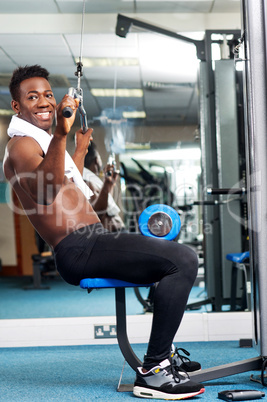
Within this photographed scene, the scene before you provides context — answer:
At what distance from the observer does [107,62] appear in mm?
3887

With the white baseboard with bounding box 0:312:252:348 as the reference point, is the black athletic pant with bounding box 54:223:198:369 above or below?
above

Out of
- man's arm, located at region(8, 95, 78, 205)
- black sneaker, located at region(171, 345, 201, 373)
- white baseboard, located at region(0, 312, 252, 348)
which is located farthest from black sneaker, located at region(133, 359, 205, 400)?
white baseboard, located at region(0, 312, 252, 348)

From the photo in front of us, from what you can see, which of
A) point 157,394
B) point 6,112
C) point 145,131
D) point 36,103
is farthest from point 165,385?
point 145,131

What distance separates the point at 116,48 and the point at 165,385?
9.14 feet

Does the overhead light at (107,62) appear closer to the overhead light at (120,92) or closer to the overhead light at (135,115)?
the overhead light at (120,92)

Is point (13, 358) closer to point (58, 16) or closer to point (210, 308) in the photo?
point (210, 308)

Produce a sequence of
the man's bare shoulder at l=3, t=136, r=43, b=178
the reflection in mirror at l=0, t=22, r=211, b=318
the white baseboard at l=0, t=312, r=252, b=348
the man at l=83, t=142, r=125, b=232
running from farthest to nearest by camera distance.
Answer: the reflection in mirror at l=0, t=22, r=211, b=318
the man at l=83, t=142, r=125, b=232
the white baseboard at l=0, t=312, r=252, b=348
the man's bare shoulder at l=3, t=136, r=43, b=178

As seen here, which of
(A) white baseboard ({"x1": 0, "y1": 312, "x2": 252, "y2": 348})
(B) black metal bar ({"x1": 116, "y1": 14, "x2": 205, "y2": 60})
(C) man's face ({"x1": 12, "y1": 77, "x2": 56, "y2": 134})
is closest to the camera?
(C) man's face ({"x1": 12, "y1": 77, "x2": 56, "y2": 134})

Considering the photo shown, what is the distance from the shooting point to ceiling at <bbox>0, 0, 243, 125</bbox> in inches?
138

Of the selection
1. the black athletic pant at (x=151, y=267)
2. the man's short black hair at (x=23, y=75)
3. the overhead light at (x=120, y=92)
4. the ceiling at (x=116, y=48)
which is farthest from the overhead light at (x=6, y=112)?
the black athletic pant at (x=151, y=267)

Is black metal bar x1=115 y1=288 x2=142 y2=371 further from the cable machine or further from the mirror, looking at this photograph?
the mirror

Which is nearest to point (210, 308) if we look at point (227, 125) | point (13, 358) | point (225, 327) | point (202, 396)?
point (225, 327)

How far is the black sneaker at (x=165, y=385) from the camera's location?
186 centimetres

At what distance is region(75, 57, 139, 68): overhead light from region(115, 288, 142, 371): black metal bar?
2291mm
